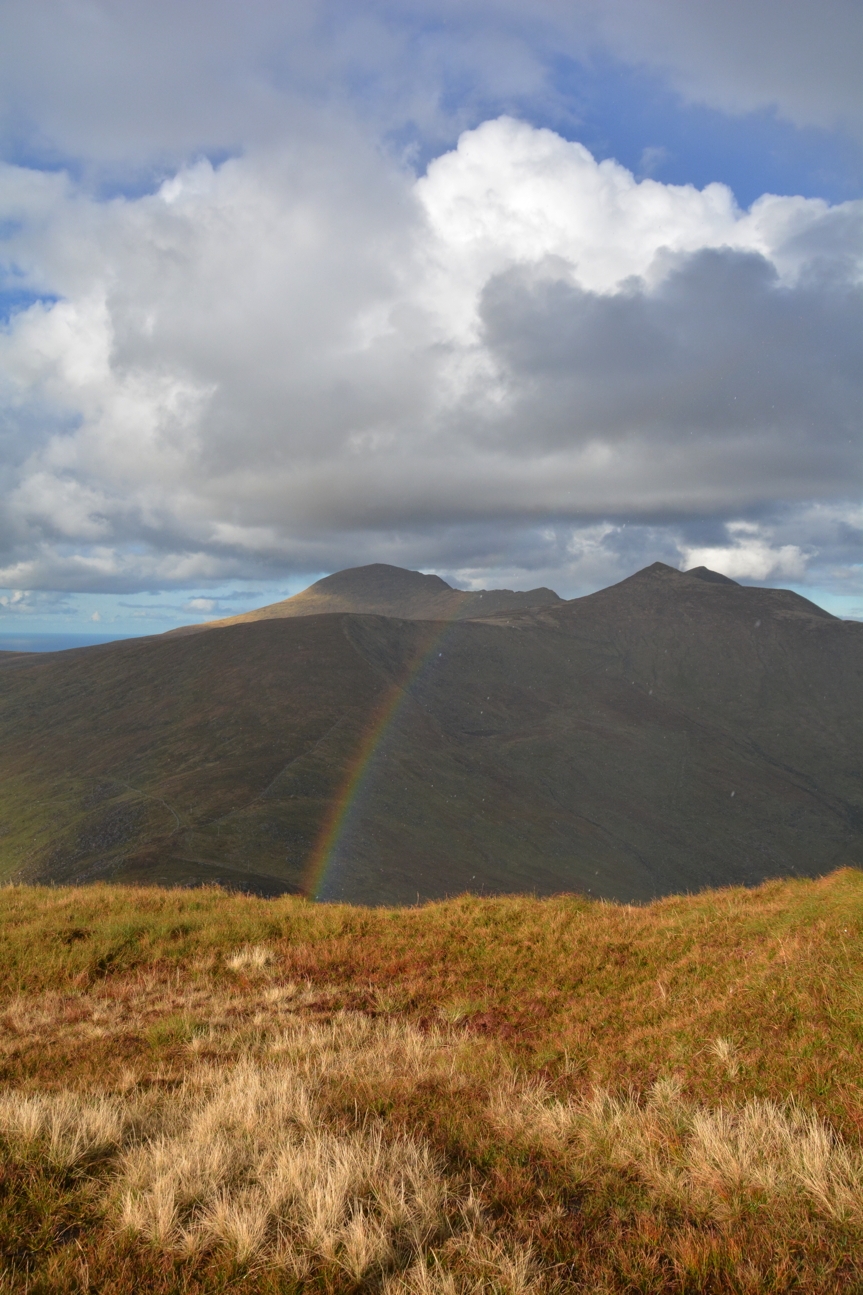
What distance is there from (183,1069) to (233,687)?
135820 mm

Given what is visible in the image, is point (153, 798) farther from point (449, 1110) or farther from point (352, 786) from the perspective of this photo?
point (449, 1110)

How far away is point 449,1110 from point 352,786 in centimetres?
10057

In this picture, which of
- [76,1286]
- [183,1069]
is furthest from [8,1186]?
[183,1069]

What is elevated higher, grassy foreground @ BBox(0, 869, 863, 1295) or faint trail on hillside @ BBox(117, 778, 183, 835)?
grassy foreground @ BBox(0, 869, 863, 1295)

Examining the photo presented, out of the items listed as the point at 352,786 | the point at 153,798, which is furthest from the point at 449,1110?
the point at 352,786

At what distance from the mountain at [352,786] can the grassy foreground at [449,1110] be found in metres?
50.7

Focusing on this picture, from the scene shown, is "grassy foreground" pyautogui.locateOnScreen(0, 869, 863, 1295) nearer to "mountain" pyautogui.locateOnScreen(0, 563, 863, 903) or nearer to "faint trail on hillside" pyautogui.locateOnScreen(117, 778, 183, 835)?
"mountain" pyautogui.locateOnScreen(0, 563, 863, 903)

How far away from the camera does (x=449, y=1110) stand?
7102mm

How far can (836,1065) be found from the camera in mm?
7688

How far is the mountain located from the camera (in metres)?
77.9

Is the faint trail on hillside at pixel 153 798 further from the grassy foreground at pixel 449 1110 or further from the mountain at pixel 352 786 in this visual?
the grassy foreground at pixel 449 1110

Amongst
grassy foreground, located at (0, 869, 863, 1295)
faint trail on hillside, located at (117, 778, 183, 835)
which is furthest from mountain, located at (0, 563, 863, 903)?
grassy foreground, located at (0, 869, 863, 1295)

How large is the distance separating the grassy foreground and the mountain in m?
50.7

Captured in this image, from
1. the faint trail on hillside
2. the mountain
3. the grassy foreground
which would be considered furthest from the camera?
the faint trail on hillside
